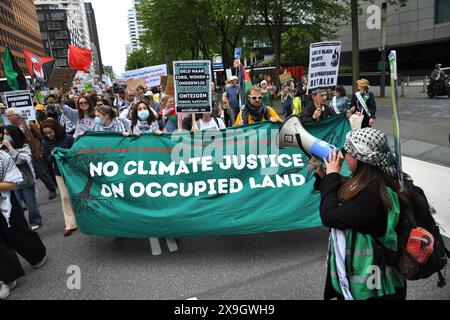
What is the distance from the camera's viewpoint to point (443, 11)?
96.0 feet

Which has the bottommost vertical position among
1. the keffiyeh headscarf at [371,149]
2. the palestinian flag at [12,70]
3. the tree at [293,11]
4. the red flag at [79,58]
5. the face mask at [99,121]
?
the face mask at [99,121]

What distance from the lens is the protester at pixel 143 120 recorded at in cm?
588

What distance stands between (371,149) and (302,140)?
66cm

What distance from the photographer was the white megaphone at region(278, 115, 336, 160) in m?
2.22

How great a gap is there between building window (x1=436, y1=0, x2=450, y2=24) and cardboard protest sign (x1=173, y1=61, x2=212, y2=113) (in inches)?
1228

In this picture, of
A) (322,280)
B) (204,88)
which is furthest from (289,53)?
(322,280)

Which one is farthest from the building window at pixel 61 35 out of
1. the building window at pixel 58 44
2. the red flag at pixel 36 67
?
the red flag at pixel 36 67

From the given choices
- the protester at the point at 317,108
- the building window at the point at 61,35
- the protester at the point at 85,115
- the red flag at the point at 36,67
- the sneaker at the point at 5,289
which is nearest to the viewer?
the sneaker at the point at 5,289

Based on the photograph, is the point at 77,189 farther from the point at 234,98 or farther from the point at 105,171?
the point at 234,98

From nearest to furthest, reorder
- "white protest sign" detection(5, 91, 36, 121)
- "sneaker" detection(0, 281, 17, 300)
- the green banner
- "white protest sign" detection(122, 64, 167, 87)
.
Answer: "sneaker" detection(0, 281, 17, 300), the green banner, "white protest sign" detection(5, 91, 36, 121), "white protest sign" detection(122, 64, 167, 87)

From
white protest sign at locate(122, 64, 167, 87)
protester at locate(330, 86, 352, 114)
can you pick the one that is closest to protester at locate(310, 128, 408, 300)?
protester at locate(330, 86, 352, 114)

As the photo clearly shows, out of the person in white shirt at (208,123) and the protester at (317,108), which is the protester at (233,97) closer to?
the protester at (317,108)

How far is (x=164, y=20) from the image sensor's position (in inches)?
1133

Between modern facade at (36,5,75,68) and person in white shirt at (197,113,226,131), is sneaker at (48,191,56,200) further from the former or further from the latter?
modern facade at (36,5,75,68)
